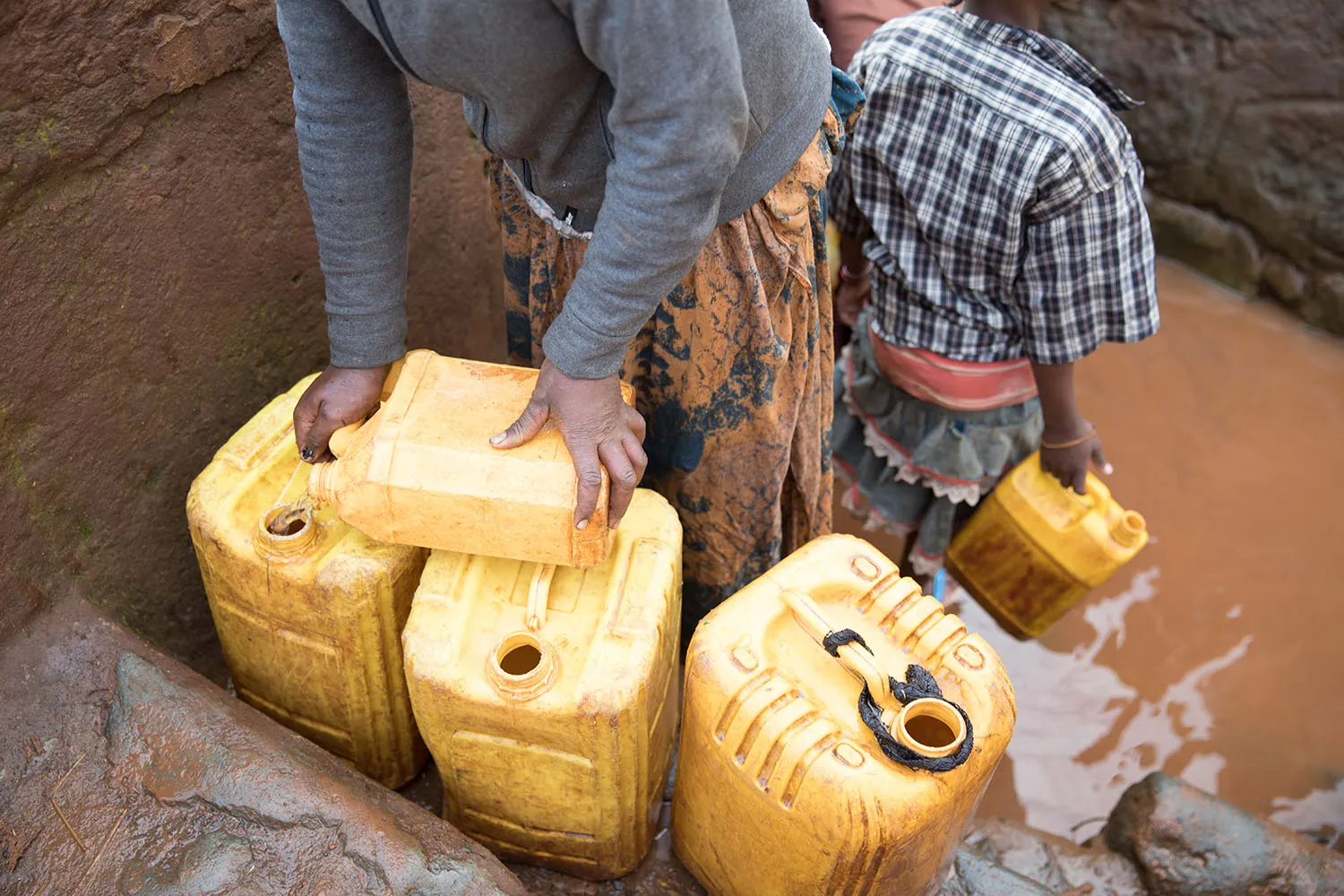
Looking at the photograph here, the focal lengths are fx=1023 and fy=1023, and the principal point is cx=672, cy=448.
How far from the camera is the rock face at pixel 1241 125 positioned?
3.79m

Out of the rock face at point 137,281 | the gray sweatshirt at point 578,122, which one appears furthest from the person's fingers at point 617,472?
the rock face at point 137,281

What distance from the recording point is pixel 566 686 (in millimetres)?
1479

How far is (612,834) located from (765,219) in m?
1.04

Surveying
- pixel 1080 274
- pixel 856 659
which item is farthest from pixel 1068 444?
pixel 856 659

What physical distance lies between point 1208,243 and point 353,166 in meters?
3.89

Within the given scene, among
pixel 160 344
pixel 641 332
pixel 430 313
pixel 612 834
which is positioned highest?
pixel 641 332

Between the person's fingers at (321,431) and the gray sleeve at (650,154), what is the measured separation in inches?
16.7

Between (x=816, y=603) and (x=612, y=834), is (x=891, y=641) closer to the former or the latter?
(x=816, y=603)

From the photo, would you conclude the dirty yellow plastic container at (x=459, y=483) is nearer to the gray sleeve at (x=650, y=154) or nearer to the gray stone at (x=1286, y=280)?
the gray sleeve at (x=650, y=154)

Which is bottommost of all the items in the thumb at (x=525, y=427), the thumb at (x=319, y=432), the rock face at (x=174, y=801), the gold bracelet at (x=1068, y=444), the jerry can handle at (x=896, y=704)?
the rock face at (x=174, y=801)

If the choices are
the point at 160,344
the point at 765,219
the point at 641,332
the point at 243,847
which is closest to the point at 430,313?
the point at 160,344

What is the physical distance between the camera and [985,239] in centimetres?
198

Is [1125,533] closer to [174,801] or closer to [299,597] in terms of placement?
[299,597]

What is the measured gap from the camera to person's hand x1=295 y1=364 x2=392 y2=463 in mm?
1596
